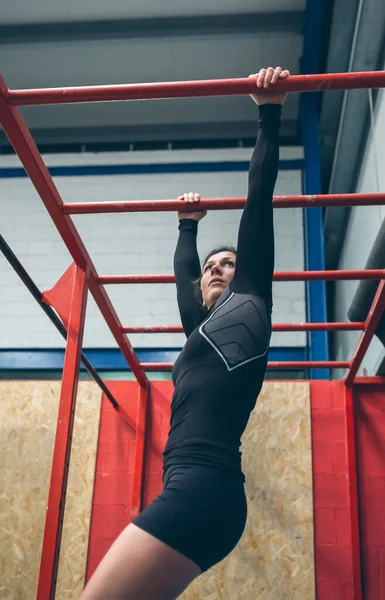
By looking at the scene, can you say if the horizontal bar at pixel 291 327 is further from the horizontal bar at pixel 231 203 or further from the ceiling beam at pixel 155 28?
the ceiling beam at pixel 155 28

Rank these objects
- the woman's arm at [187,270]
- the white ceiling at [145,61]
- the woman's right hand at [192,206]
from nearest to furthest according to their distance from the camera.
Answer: the woman's arm at [187,270]
the woman's right hand at [192,206]
the white ceiling at [145,61]

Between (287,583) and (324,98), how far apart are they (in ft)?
12.4

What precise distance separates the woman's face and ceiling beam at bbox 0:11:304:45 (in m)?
3.87

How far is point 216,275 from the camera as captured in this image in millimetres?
1702

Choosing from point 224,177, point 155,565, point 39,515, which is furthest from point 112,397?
point 224,177

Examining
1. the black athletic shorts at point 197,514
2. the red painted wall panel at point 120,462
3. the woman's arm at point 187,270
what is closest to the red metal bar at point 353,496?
the red painted wall panel at point 120,462

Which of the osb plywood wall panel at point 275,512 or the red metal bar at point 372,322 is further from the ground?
the red metal bar at point 372,322

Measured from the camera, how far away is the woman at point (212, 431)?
1.04 m

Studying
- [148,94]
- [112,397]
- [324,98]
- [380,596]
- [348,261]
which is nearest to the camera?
[148,94]

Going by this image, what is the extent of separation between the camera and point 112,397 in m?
3.08

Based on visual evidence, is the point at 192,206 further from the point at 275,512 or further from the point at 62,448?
the point at 275,512

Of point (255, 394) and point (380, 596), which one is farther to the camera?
point (380, 596)

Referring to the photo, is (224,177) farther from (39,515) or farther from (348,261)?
(39,515)

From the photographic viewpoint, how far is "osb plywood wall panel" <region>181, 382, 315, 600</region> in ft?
9.52
